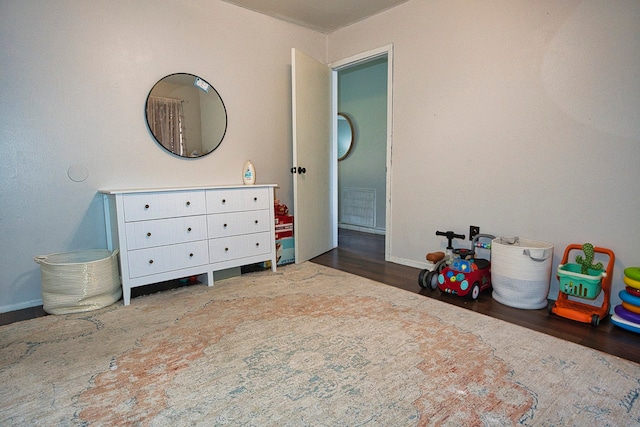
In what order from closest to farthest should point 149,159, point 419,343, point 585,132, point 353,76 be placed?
point 419,343 < point 585,132 < point 149,159 < point 353,76

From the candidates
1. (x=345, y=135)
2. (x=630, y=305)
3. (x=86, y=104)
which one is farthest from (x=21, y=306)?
(x=345, y=135)

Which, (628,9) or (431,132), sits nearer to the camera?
(628,9)

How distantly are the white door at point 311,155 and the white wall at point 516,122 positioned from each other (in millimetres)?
760

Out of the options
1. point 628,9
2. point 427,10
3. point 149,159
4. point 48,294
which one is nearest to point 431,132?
point 427,10

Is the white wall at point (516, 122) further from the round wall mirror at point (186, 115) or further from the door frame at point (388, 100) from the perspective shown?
the round wall mirror at point (186, 115)

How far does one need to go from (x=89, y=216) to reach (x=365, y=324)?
2.18 meters

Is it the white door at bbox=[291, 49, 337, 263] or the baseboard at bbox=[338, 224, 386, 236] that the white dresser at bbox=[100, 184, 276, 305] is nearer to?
the white door at bbox=[291, 49, 337, 263]

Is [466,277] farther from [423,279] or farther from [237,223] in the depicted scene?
[237,223]

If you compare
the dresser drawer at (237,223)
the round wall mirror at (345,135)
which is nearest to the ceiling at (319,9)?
the round wall mirror at (345,135)

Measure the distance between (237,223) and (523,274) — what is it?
2182 millimetres

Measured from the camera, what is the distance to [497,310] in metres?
2.38

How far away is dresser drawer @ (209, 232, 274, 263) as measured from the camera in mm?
2889

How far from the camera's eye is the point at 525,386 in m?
1.51

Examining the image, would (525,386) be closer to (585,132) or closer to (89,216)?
(585,132)
